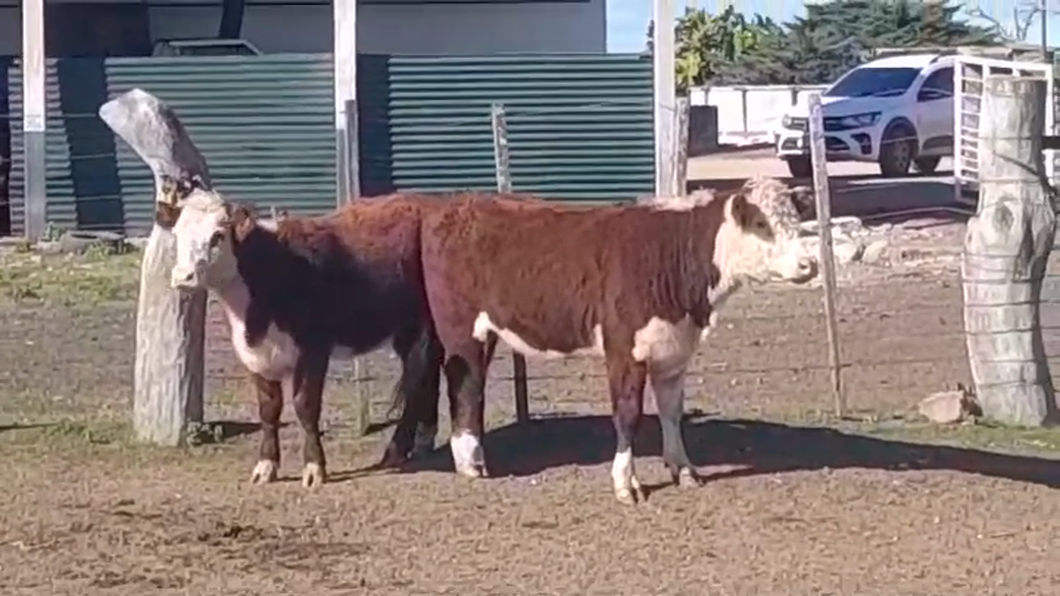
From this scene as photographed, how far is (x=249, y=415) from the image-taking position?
42.9 feet

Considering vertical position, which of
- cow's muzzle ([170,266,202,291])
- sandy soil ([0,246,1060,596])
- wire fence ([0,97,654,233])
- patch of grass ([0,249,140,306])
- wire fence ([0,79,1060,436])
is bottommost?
sandy soil ([0,246,1060,596])

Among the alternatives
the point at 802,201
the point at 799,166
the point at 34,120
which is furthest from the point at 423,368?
the point at 799,166

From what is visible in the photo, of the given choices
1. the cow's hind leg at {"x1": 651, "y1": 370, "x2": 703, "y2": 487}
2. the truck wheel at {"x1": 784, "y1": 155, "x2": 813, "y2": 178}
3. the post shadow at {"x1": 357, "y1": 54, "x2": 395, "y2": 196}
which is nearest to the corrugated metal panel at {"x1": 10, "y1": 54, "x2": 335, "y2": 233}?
the post shadow at {"x1": 357, "y1": 54, "x2": 395, "y2": 196}

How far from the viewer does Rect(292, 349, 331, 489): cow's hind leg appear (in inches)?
426

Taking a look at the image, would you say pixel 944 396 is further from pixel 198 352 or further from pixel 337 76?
pixel 337 76

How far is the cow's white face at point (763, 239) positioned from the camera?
33.2 ft

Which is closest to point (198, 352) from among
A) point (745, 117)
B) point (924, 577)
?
point (924, 577)

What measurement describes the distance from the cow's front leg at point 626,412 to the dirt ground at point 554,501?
0.41 feet

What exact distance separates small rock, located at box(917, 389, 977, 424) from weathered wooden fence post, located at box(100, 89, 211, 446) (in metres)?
4.17

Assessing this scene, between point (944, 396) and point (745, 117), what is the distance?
42331mm

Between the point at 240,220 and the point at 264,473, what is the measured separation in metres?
1.20

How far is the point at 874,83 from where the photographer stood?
37562 millimetres

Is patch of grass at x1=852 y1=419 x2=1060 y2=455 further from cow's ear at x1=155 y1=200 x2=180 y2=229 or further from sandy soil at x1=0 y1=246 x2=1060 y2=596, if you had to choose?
cow's ear at x1=155 y1=200 x2=180 y2=229

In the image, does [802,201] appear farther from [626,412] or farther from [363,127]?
[363,127]
